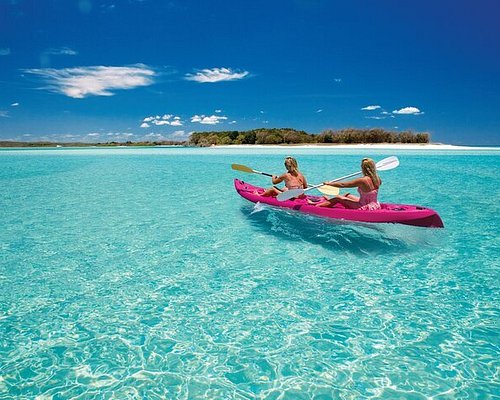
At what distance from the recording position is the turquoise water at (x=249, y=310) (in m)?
3.05

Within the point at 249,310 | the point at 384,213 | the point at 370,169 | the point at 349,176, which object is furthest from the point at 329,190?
the point at 249,310

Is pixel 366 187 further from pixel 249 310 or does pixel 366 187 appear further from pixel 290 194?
pixel 249 310

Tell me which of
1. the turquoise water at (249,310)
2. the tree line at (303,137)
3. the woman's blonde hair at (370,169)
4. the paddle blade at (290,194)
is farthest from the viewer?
the tree line at (303,137)

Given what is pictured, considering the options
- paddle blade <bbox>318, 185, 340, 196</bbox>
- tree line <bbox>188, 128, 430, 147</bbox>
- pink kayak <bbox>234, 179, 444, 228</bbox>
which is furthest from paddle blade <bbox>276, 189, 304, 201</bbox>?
tree line <bbox>188, 128, 430, 147</bbox>

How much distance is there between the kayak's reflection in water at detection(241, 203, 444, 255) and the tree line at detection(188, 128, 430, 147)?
2403 inches

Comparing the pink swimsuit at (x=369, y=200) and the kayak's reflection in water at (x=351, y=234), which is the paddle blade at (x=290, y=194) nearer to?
the kayak's reflection in water at (x=351, y=234)

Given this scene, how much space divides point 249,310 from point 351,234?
12.1 feet

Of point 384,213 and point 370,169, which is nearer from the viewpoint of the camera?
point 384,213

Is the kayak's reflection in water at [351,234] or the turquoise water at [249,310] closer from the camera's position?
the turquoise water at [249,310]

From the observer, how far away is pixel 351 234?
727 centimetres

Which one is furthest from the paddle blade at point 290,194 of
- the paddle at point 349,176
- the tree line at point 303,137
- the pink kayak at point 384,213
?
the tree line at point 303,137

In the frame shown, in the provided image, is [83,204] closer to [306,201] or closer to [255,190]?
[255,190]

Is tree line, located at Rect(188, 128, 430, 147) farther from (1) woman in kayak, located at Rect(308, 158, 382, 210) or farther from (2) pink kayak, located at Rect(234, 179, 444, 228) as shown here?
(1) woman in kayak, located at Rect(308, 158, 382, 210)

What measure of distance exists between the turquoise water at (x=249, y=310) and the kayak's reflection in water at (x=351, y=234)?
45mm
